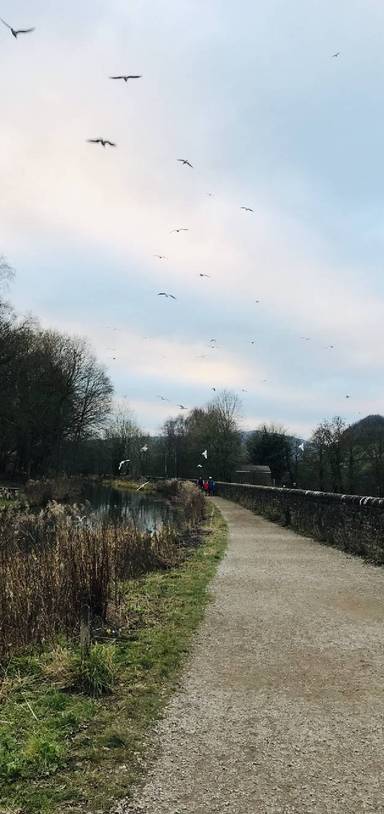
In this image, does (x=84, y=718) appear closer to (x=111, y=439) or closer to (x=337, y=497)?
(x=337, y=497)

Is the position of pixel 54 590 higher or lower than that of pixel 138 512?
lower

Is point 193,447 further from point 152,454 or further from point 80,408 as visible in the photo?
point 80,408

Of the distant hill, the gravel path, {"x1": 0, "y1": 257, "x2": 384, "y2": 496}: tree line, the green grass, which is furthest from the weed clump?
the distant hill

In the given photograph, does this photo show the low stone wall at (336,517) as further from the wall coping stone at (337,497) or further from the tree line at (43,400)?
the tree line at (43,400)

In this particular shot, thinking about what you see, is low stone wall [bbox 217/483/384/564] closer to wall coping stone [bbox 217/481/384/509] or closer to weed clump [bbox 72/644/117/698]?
wall coping stone [bbox 217/481/384/509]

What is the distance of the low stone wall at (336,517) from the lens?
41.6ft

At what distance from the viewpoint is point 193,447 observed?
7319cm

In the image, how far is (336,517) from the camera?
1558 cm

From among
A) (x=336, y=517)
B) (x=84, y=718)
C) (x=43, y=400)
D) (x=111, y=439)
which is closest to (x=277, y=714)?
(x=84, y=718)

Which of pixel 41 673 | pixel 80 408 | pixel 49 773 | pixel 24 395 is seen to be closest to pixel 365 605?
pixel 41 673

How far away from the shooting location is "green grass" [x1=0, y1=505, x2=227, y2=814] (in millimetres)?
3357

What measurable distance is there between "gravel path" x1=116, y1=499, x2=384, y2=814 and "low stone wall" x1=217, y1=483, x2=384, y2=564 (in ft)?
12.9

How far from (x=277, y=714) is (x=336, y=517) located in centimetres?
1151

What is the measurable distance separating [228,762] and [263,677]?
1672 mm
